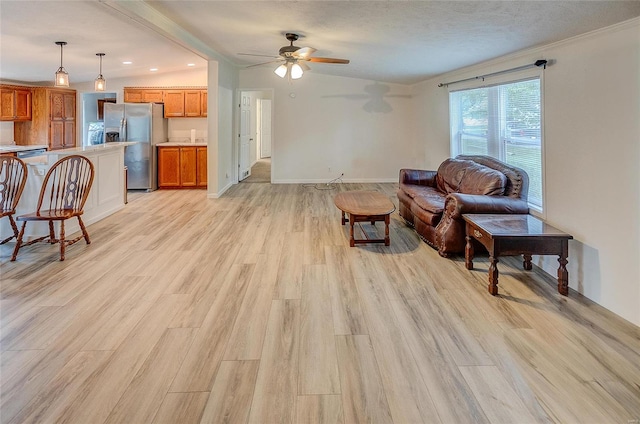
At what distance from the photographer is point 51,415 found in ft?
5.86

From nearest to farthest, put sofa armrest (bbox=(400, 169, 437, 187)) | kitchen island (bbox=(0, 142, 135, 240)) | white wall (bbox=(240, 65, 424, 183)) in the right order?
kitchen island (bbox=(0, 142, 135, 240)) < sofa armrest (bbox=(400, 169, 437, 187)) < white wall (bbox=(240, 65, 424, 183))

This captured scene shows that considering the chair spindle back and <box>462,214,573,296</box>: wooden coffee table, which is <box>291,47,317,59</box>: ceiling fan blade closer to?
the chair spindle back

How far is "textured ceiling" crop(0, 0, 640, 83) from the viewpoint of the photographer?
10.1 feet

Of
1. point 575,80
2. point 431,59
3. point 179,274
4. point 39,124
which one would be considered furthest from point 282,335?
point 39,124

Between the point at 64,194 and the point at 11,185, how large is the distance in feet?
1.57

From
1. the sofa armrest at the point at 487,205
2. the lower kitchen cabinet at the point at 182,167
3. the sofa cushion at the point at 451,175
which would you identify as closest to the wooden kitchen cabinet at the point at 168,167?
the lower kitchen cabinet at the point at 182,167

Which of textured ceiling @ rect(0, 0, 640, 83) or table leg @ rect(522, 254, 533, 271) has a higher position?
textured ceiling @ rect(0, 0, 640, 83)

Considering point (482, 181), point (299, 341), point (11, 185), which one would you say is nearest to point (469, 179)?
point (482, 181)

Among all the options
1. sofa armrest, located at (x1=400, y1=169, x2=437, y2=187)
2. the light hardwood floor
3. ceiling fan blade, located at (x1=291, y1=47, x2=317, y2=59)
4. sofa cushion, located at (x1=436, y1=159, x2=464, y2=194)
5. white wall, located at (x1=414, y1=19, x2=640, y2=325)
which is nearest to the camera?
the light hardwood floor

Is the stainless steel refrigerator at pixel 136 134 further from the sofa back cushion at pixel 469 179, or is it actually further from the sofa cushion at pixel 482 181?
the sofa cushion at pixel 482 181

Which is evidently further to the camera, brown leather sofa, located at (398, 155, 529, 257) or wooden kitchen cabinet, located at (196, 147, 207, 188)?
wooden kitchen cabinet, located at (196, 147, 207, 188)

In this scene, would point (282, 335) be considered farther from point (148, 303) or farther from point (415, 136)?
point (415, 136)

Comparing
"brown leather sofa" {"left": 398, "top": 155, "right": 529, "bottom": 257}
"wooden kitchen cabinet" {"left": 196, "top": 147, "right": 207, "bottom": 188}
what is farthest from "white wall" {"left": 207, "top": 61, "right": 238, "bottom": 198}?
"brown leather sofa" {"left": 398, "top": 155, "right": 529, "bottom": 257}

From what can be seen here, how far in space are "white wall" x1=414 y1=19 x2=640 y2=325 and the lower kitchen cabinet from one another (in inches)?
249
